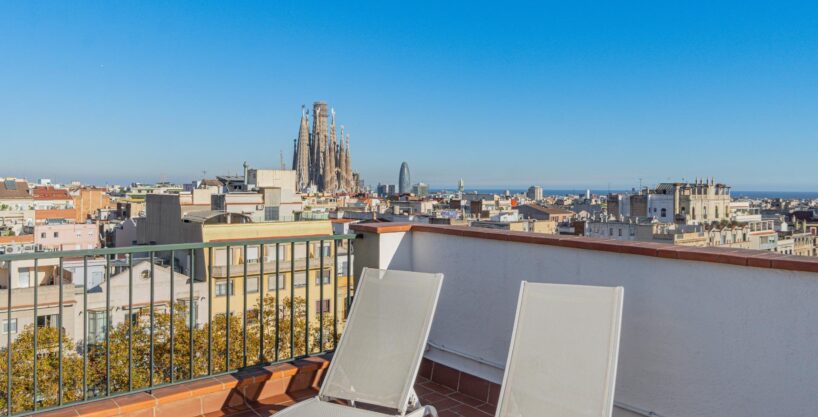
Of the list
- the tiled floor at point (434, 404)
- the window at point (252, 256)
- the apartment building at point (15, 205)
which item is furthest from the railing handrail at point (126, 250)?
the apartment building at point (15, 205)

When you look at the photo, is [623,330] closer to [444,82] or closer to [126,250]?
[126,250]

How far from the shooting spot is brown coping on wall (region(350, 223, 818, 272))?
221 centimetres

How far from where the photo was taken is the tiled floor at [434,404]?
3.13 meters

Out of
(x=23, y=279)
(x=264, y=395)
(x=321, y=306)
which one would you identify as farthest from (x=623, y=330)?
(x=23, y=279)

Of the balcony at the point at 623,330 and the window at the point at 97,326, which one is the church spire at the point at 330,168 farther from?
the balcony at the point at 623,330

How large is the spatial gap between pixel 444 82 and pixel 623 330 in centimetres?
5075

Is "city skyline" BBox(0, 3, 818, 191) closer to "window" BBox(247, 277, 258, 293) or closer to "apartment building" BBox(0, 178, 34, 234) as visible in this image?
"apartment building" BBox(0, 178, 34, 234)

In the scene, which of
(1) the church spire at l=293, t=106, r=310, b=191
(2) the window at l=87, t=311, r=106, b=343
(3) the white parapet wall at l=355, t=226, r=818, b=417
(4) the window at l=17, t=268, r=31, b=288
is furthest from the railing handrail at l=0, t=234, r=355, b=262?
(1) the church spire at l=293, t=106, r=310, b=191

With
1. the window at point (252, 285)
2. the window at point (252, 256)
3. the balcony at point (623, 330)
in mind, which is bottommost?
the window at point (252, 285)

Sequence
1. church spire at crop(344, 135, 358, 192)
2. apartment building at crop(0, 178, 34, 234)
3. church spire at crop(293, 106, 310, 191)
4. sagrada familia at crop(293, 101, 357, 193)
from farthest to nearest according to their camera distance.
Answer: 1. church spire at crop(344, 135, 358, 192)
2. church spire at crop(293, 106, 310, 191)
3. sagrada familia at crop(293, 101, 357, 193)
4. apartment building at crop(0, 178, 34, 234)

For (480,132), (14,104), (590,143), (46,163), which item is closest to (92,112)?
(46,163)

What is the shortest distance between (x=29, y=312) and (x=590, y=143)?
2783 inches

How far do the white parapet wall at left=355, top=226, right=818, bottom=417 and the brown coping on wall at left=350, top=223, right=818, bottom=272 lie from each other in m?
0.03

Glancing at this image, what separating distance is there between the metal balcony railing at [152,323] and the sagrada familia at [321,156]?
266 feet
